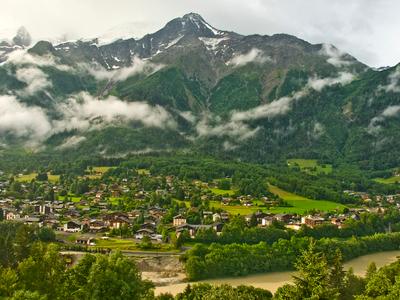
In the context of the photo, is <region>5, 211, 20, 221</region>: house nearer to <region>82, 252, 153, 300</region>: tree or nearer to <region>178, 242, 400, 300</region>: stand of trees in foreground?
<region>178, 242, 400, 300</region>: stand of trees in foreground

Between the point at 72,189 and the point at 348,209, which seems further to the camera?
the point at 72,189

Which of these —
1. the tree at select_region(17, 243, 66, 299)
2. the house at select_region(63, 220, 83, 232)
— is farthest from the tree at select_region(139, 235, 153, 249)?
the tree at select_region(17, 243, 66, 299)

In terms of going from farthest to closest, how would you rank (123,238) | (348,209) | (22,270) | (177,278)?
(348,209) → (123,238) → (177,278) → (22,270)

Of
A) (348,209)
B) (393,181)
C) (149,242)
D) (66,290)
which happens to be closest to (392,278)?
(66,290)

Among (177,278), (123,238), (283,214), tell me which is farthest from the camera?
(283,214)

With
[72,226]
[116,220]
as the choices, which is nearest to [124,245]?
[116,220]

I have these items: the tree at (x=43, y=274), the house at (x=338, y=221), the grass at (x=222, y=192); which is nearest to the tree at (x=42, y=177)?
the grass at (x=222, y=192)

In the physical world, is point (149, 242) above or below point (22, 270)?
below

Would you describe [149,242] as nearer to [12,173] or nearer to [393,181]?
[12,173]

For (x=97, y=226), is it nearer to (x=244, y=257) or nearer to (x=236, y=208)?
(x=236, y=208)
